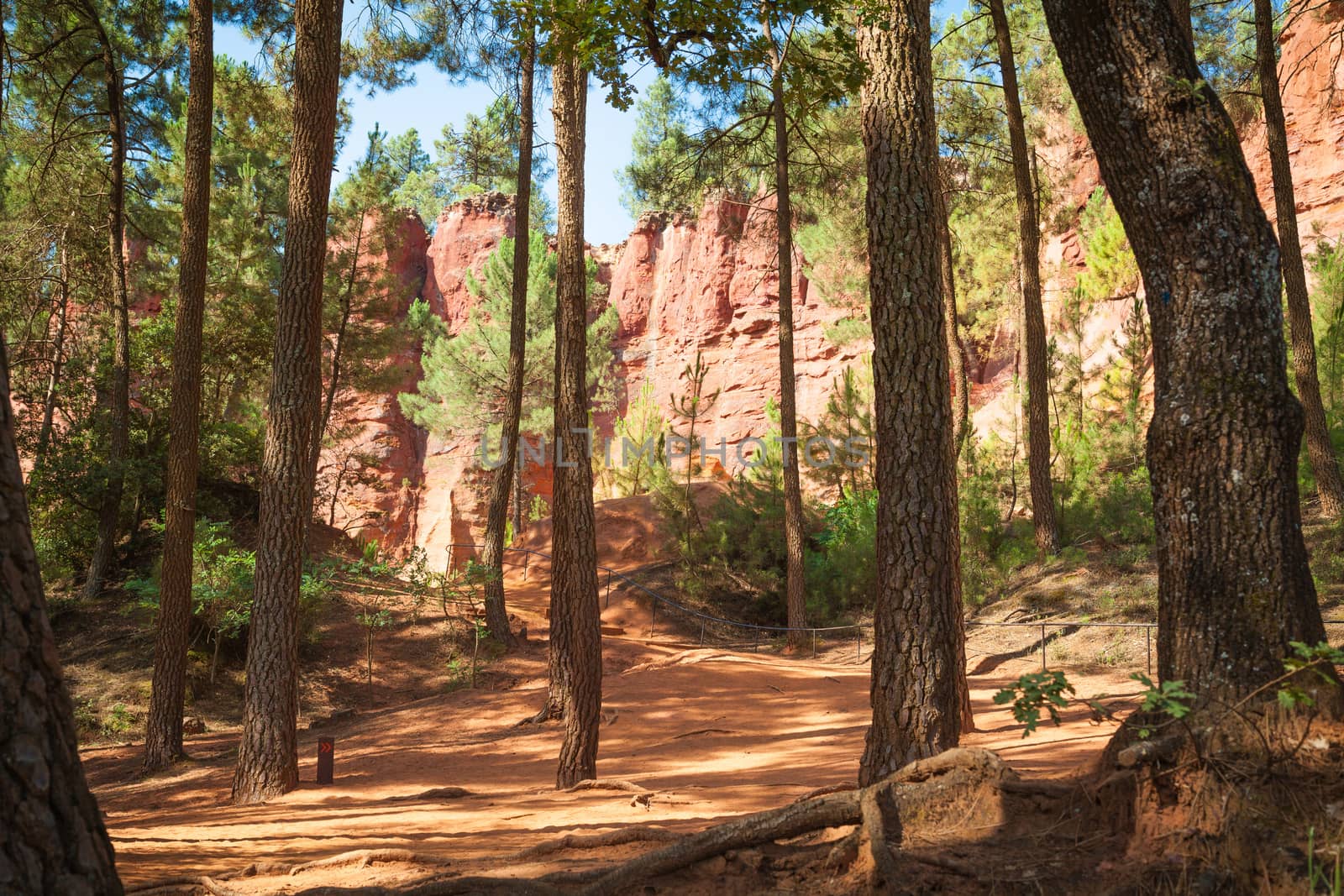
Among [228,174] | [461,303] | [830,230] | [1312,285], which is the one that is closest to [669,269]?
[461,303]

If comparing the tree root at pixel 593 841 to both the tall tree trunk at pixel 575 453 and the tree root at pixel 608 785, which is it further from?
the tall tree trunk at pixel 575 453

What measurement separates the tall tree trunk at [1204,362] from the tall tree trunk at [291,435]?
5.47 metres

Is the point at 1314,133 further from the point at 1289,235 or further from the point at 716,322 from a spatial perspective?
the point at 716,322

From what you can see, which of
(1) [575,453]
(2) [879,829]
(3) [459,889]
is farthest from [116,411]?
(2) [879,829]

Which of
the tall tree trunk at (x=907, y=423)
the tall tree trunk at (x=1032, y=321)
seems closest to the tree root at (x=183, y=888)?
the tall tree trunk at (x=907, y=423)

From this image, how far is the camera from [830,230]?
21.8 meters

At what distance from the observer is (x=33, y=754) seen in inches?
69.6

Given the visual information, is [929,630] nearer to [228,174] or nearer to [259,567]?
[259,567]

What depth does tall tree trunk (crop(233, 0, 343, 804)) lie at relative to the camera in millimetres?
6871

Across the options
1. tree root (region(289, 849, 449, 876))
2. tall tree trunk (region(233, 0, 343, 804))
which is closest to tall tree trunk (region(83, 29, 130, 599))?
tall tree trunk (region(233, 0, 343, 804))

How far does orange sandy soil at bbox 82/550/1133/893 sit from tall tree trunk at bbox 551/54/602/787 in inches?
20.6

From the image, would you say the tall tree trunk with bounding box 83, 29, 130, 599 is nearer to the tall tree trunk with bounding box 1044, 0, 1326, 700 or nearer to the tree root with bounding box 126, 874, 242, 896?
the tree root with bounding box 126, 874, 242, 896

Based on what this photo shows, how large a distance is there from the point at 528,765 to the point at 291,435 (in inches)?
136

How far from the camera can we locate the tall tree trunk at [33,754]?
1.73 metres
